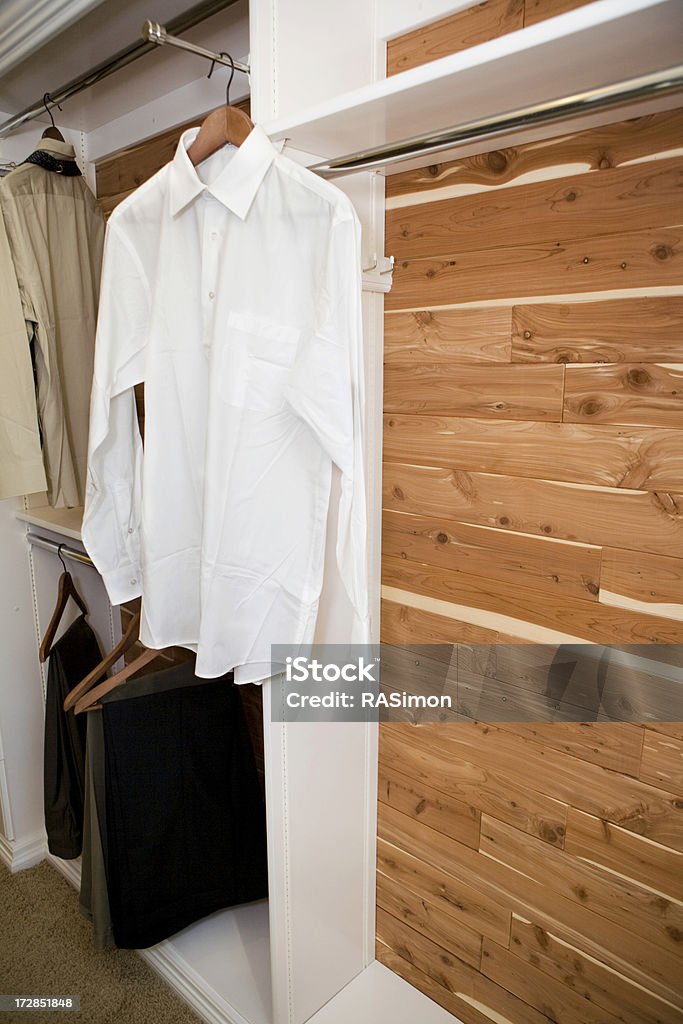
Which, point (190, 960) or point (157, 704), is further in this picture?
point (190, 960)

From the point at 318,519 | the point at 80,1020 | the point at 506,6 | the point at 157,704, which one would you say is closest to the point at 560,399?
the point at 318,519

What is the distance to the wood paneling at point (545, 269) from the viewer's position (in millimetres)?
1051

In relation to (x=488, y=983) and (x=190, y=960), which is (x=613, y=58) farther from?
(x=190, y=960)

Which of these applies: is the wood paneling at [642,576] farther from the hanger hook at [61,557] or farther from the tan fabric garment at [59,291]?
the hanger hook at [61,557]

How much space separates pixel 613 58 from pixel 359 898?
1641 mm

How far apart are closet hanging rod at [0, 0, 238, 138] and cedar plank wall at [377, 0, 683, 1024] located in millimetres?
342

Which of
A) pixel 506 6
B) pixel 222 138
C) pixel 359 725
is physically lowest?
pixel 359 725

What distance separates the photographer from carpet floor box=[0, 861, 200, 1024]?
62.6 inches

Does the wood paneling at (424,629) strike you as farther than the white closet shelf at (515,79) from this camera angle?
Yes

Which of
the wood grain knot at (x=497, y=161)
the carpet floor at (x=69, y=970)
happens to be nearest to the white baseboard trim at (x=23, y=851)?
→ the carpet floor at (x=69, y=970)

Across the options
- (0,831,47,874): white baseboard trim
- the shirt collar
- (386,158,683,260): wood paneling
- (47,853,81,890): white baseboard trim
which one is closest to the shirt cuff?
the shirt collar

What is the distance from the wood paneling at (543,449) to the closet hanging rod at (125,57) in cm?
75

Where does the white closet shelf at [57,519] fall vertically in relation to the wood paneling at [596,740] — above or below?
above

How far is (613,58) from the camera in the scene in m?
0.89
